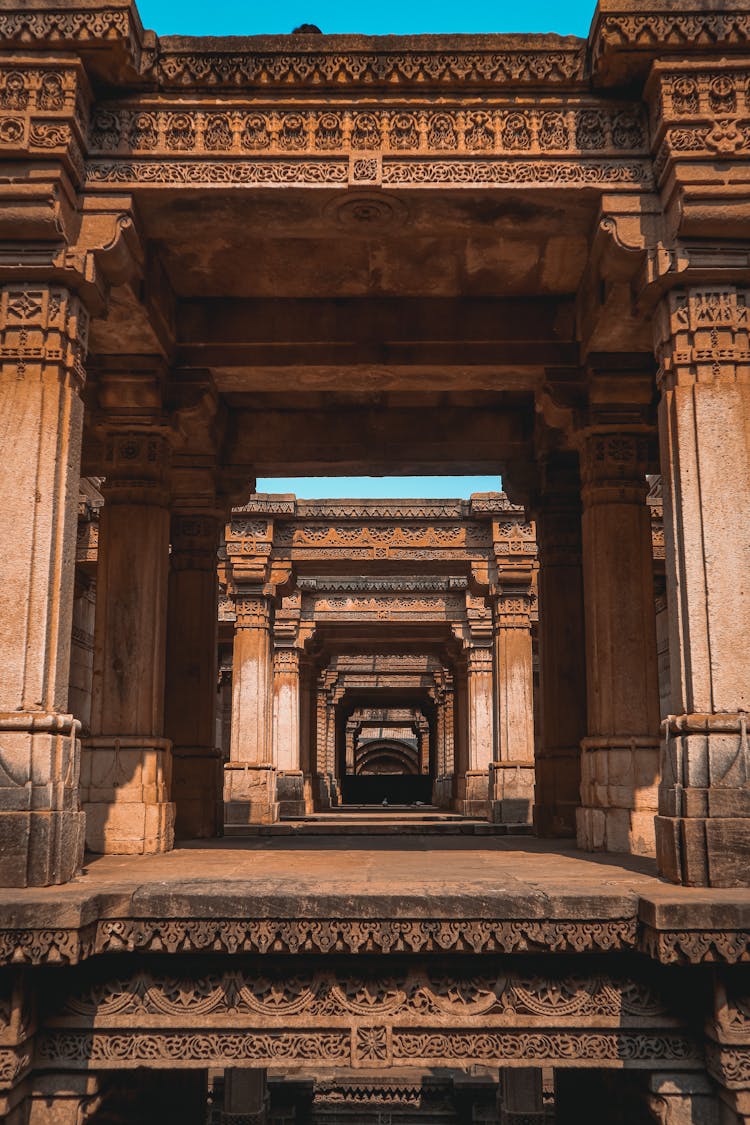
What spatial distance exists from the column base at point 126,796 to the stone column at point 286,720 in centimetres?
1242

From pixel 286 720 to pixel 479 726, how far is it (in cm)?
388

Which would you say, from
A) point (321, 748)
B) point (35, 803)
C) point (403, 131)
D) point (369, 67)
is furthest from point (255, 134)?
point (321, 748)

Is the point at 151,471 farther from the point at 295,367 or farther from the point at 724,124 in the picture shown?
the point at 724,124

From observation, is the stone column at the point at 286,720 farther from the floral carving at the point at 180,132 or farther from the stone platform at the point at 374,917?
the stone platform at the point at 374,917

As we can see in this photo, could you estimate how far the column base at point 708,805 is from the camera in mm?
5379

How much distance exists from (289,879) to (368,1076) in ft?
32.4

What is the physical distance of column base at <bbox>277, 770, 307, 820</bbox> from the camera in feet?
66.8

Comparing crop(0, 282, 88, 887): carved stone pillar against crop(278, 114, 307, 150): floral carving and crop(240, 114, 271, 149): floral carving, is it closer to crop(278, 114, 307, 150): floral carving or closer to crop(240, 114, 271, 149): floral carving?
crop(240, 114, 271, 149): floral carving

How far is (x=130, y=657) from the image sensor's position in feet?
27.6

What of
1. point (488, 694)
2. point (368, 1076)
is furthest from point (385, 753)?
point (368, 1076)

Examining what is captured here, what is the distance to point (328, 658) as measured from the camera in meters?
26.1

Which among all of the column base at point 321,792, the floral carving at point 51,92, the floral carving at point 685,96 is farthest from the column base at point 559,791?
the column base at point 321,792

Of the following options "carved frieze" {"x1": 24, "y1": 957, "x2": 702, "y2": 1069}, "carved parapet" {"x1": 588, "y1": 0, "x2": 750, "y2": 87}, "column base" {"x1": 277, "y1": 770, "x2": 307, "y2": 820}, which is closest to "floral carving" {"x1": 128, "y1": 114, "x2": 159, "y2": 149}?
"carved parapet" {"x1": 588, "y1": 0, "x2": 750, "y2": 87}

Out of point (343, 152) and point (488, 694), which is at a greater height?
point (343, 152)
